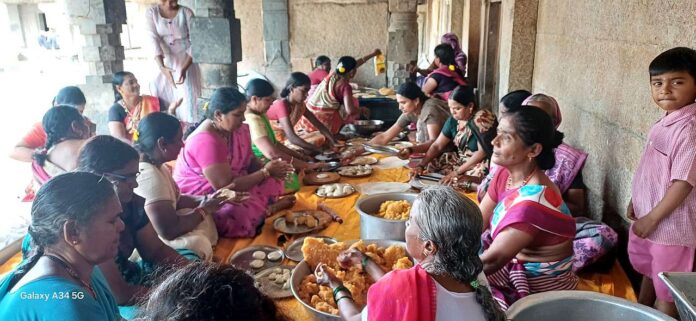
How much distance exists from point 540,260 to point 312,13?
8681 millimetres

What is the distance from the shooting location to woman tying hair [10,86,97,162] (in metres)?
3.66

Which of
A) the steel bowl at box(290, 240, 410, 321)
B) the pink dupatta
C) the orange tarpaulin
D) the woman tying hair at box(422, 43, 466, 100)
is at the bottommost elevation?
the orange tarpaulin

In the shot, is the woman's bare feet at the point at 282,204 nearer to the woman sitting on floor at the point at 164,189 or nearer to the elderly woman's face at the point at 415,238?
the woman sitting on floor at the point at 164,189

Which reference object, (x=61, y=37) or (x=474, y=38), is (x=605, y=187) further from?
(x=61, y=37)

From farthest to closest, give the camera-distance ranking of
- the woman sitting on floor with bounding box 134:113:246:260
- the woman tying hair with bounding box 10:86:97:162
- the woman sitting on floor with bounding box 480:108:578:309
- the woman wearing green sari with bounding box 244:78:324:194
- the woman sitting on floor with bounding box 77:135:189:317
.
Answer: the woman wearing green sari with bounding box 244:78:324:194 < the woman tying hair with bounding box 10:86:97:162 < the woman sitting on floor with bounding box 134:113:246:260 < the woman sitting on floor with bounding box 77:135:189:317 < the woman sitting on floor with bounding box 480:108:578:309

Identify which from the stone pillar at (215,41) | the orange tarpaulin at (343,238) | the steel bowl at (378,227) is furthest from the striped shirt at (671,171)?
the stone pillar at (215,41)

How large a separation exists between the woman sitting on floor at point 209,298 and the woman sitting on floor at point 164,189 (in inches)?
63.4

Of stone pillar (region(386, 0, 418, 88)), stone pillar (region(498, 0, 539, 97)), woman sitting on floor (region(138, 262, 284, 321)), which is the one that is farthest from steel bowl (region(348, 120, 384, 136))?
woman sitting on floor (region(138, 262, 284, 321))

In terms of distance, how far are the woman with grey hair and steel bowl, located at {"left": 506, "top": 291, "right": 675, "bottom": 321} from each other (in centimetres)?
21

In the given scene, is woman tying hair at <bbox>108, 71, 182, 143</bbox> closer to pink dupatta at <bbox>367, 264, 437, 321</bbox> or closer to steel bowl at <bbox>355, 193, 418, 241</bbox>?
steel bowl at <bbox>355, 193, 418, 241</bbox>

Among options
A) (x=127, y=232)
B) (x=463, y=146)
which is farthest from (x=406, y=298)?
(x=463, y=146)

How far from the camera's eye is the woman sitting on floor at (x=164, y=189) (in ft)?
8.23

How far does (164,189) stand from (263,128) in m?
1.60

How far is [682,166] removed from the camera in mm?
2086
